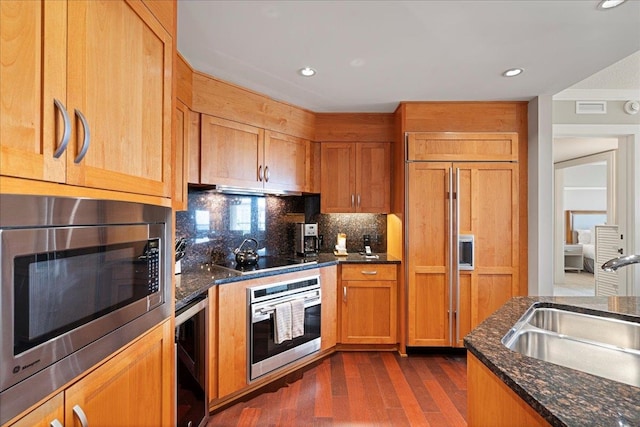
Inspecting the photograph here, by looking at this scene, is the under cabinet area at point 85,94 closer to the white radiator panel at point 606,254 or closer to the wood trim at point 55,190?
the wood trim at point 55,190

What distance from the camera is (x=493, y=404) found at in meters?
0.91

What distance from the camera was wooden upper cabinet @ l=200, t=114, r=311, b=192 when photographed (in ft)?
8.10

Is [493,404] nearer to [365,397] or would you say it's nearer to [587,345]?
[587,345]

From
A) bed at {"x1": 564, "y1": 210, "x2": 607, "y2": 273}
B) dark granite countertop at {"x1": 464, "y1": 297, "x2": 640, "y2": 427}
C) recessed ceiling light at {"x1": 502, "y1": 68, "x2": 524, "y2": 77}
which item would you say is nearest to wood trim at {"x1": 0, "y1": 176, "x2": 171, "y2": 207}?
dark granite countertop at {"x1": 464, "y1": 297, "x2": 640, "y2": 427}

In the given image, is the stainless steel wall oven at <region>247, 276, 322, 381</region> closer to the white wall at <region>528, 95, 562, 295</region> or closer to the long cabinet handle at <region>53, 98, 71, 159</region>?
the long cabinet handle at <region>53, 98, 71, 159</region>

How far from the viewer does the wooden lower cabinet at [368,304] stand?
10.0ft

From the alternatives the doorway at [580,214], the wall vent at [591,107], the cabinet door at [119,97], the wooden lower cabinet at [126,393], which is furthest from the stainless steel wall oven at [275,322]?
the doorway at [580,214]

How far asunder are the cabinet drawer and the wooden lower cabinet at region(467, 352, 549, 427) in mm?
1945

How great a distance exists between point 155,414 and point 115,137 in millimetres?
1003

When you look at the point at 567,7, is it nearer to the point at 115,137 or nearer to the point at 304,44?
the point at 304,44

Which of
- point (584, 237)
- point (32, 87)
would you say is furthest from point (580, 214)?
point (32, 87)

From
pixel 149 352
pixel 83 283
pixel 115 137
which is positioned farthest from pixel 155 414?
pixel 115 137

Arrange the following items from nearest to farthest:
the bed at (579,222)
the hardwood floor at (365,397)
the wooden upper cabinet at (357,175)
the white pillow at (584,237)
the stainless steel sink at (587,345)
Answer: the stainless steel sink at (587,345), the hardwood floor at (365,397), the wooden upper cabinet at (357,175), the white pillow at (584,237), the bed at (579,222)

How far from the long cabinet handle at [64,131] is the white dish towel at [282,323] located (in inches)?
76.9
